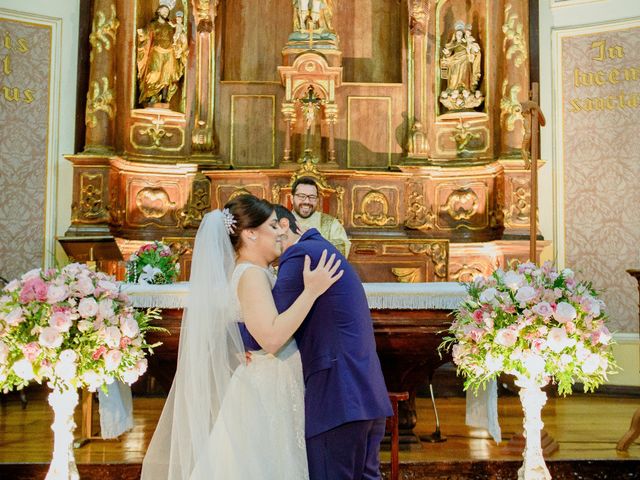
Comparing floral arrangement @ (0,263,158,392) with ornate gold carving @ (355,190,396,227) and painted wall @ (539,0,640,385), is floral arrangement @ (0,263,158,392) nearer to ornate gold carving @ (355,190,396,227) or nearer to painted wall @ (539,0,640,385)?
ornate gold carving @ (355,190,396,227)

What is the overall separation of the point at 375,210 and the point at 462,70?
5.93 feet

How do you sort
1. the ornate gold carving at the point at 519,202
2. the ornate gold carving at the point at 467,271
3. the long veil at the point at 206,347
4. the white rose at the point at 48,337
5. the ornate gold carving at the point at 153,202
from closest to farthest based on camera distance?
the long veil at the point at 206,347 < the white rose at the point at 48,337 < the ornate gold carving at the point at 519,202 < the ornate gold carving at the point at 467,271 < the ornate gold carving at the point at 153,202

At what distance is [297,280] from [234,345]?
48 cm

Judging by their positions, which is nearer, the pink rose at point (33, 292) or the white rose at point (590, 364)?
the pink rose at point (33, 292)

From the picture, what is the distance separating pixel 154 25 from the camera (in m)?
8.09

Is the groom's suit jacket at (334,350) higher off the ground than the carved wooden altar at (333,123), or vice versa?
the carved wooden altar at (333,123)

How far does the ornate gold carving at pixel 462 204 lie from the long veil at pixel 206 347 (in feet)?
17.8

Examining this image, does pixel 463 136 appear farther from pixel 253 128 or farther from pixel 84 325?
pixel 84 325

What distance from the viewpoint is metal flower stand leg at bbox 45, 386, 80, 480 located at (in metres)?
3.56

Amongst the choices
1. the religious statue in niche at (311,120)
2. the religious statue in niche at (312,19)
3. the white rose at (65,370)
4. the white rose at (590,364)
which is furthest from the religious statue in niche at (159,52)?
the white rose at (590,364)

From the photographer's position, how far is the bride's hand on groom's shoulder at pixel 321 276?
269 centimetres

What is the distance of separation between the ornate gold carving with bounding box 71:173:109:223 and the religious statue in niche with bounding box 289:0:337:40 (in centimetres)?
253

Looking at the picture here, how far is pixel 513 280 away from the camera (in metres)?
3.80

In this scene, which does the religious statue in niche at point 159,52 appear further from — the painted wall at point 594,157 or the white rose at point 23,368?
the white rose at point 23,368
